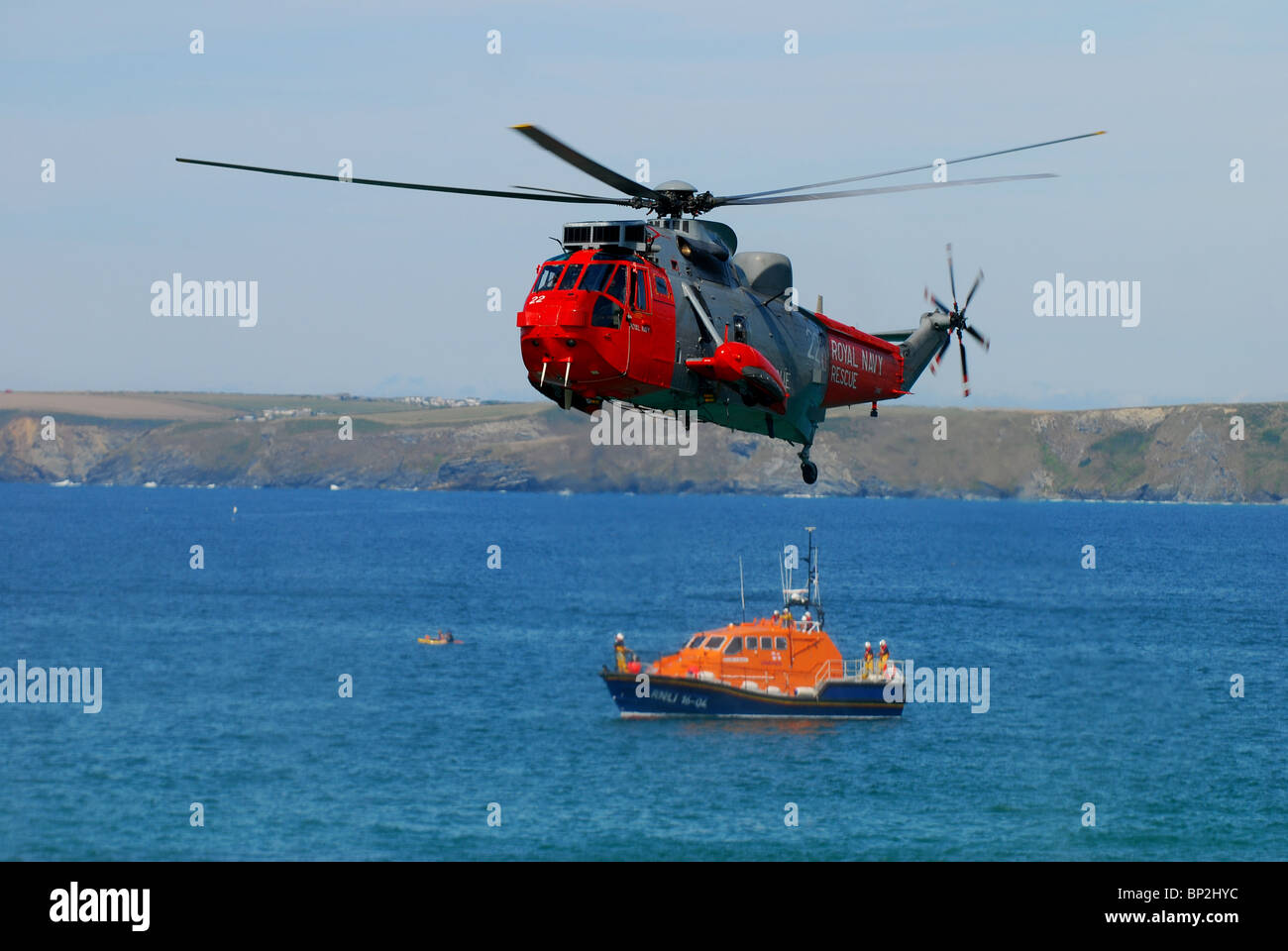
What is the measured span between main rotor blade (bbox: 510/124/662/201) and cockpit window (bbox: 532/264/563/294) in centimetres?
188

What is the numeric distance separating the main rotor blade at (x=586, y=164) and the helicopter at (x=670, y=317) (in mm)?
36

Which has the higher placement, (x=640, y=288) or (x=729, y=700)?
(x=640, y=288)

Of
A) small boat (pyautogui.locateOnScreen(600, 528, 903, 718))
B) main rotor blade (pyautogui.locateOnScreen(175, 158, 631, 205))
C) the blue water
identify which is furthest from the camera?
small boat (pyautogui.locateOnScreen(600, 528, 903, 718))

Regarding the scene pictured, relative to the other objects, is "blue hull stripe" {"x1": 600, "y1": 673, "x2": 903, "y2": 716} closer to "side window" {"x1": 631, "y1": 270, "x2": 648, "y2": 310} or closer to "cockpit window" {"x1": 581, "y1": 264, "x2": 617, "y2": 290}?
"side window" {"x1": 631, "y1": 270, "x2": 648, "y2": 310}

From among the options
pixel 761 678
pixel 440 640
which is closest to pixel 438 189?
pixel 761 678

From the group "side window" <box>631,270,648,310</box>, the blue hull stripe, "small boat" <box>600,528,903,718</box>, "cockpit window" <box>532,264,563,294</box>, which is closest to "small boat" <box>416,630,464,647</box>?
the blue hull stripe

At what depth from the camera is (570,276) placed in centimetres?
2753

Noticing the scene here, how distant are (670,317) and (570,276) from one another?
2126 millimetres

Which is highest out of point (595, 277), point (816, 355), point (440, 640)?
point (595, 277)

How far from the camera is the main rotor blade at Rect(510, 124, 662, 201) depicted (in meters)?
23.5

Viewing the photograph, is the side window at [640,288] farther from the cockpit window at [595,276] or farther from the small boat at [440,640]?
the small boat at [440,640]

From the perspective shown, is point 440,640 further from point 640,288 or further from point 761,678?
point 640,288

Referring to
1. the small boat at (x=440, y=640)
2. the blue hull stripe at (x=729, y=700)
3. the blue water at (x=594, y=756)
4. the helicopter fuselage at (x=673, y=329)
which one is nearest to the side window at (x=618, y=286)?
the helicopter fuselage at (x=673, y=329)
